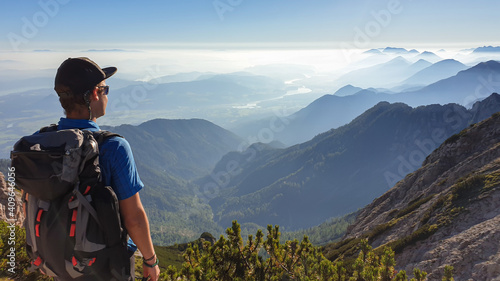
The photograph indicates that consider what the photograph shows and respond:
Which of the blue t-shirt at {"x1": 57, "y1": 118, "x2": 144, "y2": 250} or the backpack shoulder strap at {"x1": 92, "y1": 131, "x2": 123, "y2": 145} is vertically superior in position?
the backpack shoulder strap at {"x1": 92, "y1": 131, "x2": 123, "y2": 145}

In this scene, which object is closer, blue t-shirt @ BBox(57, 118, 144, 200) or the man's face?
blue t-shirt @ BBox(57, 118, 144, 200)

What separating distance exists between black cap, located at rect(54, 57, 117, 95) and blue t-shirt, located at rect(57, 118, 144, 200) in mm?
562

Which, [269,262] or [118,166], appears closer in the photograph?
[118,166]

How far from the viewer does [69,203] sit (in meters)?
4.11

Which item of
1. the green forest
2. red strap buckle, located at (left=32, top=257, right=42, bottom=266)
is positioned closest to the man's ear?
red strap buckle, located at (left=32, top=257, right=42, bottom=266)

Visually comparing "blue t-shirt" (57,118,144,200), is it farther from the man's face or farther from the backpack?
the man's face

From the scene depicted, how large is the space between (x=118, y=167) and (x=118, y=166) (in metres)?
0.02

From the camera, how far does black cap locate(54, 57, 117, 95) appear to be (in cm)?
448

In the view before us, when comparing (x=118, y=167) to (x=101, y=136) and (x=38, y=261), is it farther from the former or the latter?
(x=38, y=261)

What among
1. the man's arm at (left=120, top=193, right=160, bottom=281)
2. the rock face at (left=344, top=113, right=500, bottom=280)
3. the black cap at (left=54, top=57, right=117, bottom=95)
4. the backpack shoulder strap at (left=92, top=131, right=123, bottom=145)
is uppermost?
the black cap at (left=54, top=57, right=117, bottom=95)

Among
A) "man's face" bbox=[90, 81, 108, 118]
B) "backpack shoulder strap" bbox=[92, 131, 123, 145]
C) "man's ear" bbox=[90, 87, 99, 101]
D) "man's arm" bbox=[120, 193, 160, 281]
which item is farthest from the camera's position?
"man's face" bbox=[90, 81, 108, 118]

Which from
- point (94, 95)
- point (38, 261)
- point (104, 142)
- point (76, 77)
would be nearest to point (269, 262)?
point (38, 261)

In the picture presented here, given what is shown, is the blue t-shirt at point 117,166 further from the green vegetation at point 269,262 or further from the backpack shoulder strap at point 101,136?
the green vegetation at point 269,262

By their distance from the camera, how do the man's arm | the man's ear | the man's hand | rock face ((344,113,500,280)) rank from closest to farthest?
1. the man's arm
2. the man's ear
3. the man's hand
4. rock face ((344,113,500,280))
